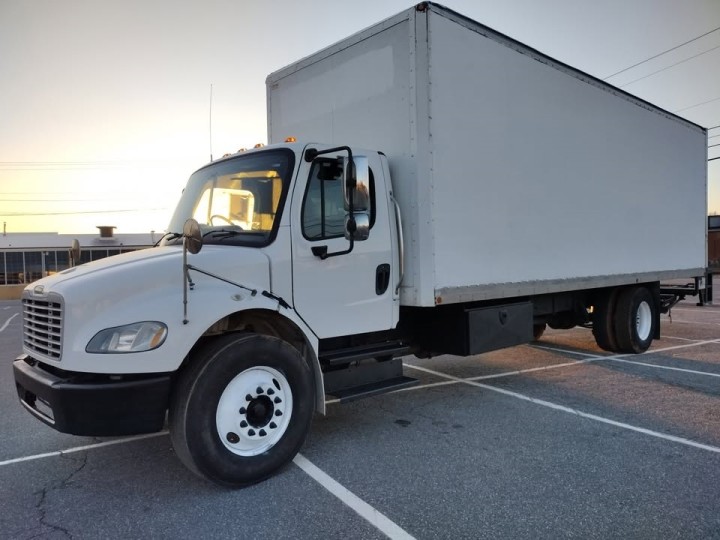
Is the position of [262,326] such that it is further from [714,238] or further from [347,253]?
[714,238]

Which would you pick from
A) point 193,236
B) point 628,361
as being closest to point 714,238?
point 628,361

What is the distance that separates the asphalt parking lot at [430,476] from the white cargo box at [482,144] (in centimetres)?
135

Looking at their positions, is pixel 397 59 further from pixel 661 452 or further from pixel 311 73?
pixel 661 452

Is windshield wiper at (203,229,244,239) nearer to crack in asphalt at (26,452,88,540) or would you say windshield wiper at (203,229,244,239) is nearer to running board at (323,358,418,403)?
running board at (323,358,418,403)

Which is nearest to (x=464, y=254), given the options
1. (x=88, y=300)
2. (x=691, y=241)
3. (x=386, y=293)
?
(x=386, y=293)

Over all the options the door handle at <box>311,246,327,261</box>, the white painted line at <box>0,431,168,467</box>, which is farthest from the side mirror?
the white painted line at <box>0,431,168,467</box>

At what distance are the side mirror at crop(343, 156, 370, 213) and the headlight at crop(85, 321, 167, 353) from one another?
169 centimetres

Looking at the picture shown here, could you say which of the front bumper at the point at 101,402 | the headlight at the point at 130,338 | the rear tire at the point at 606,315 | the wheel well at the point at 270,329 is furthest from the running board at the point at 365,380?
the rear tire at the point at 606,315

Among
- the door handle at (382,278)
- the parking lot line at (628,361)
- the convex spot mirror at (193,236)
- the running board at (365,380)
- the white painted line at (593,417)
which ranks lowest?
the parking lot line at (628,361)

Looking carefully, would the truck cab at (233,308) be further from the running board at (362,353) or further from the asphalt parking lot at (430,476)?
the asphalt parking lot at (430,476)

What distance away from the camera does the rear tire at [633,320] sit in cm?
865

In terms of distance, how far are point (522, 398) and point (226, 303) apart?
12.8 feet

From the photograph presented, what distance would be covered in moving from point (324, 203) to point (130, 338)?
185cm

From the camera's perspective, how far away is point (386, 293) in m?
4.95
